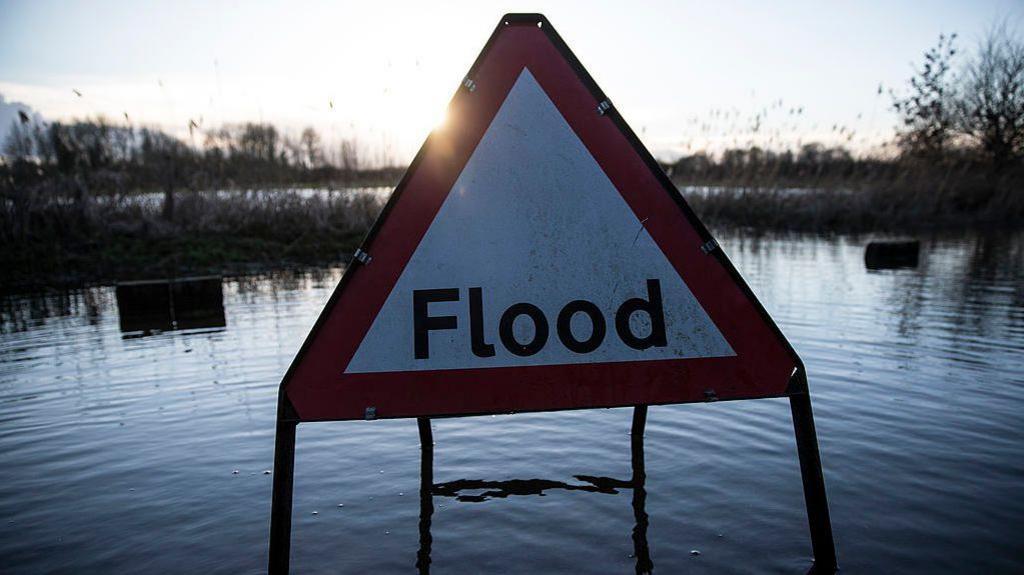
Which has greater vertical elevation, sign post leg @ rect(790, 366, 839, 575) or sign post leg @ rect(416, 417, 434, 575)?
sign post leg @ rect(790, 366, 839, 575)

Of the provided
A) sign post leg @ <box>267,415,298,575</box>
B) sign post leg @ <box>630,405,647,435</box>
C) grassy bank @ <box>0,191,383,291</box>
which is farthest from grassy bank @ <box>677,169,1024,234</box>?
sign post leg @ <box>267,415,298,575</box>

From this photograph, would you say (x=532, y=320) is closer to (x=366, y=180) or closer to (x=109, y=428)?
(x=109, y=428)

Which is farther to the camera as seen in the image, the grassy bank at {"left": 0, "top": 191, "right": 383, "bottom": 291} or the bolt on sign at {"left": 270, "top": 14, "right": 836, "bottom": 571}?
the grassy bank at {"left": 0, "top": 191, "right": 383, "bottom": 291}

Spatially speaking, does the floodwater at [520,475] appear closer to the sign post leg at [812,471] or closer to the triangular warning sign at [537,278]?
the sign post leg at [812,471]

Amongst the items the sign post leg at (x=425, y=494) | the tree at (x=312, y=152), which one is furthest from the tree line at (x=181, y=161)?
the sign post leg at (x=425, y=494)

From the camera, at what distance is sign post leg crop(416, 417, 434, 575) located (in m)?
2.70

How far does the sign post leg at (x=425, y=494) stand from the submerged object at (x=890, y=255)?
10954 mm

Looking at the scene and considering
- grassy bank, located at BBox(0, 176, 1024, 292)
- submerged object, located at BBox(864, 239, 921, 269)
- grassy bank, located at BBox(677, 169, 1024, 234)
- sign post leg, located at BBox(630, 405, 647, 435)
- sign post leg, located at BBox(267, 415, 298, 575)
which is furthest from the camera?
grassy bank, located at BBox(677, 169, 1024, 234)

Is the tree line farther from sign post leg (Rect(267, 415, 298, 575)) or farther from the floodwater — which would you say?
sign post leg (Rect(267, 415, 298, 575))

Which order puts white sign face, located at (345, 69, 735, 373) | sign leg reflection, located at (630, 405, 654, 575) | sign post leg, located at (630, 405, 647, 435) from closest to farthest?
white sign face, located at (345, 69, 735, 373)
sign leg reflection, located at (630, 405, 654, 575)
sign post leg, located at (630, 405, 647, 435)

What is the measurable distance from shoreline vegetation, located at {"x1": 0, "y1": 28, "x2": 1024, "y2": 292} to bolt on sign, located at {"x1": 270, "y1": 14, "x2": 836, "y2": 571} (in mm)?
12457

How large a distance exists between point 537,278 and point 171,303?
8568 millimetres

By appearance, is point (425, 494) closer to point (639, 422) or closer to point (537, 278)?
point (639, 422)

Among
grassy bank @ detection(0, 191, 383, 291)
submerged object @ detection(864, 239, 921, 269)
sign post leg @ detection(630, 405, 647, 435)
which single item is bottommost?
sign post leg @ detection(630, 405, 647, 435)
